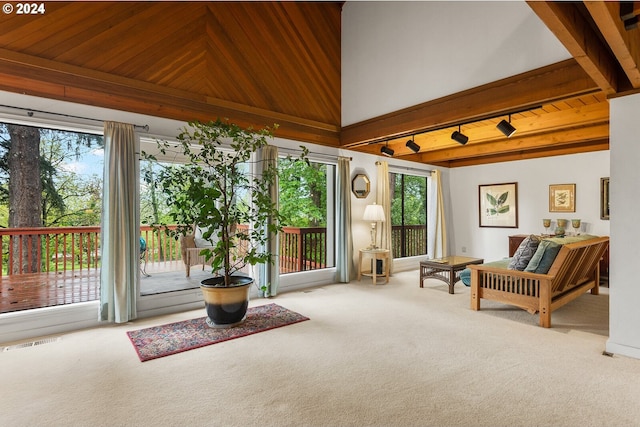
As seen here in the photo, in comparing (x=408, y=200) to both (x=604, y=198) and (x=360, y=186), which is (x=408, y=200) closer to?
(x=360, y=186)

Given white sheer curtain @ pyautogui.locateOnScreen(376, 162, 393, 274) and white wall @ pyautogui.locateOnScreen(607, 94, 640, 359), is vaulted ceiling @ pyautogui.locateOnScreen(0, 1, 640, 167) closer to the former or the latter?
white wall @ pyautogui.locateOnScreen(607, 94, 640, 359)

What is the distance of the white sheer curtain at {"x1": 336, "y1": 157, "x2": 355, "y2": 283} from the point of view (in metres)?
5.59

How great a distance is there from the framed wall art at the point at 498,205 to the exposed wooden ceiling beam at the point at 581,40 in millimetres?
4305

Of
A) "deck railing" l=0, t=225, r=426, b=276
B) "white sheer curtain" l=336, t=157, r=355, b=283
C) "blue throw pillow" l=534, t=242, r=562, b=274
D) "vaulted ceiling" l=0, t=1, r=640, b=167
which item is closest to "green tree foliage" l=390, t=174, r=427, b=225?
"deck railing" l=0, t=225, r=426, b=276

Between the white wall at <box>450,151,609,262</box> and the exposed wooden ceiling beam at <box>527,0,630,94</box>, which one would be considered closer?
the exposed wooden ceiling beam at <box>527,0,630,94</box>

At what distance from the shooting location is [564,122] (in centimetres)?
435

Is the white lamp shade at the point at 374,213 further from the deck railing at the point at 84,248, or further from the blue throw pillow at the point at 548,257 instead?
the blue throw pillow at the point at 548,257

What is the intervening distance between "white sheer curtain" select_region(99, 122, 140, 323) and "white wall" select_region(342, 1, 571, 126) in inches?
138

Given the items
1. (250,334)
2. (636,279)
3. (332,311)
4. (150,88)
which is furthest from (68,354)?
(636,279)

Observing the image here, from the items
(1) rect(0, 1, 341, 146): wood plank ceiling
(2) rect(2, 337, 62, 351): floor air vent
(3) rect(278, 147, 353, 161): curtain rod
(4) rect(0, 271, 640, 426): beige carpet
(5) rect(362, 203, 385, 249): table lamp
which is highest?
(1) rect(0, 1, 341, 146): wood plank ceiling

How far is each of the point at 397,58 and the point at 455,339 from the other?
3.90 metres

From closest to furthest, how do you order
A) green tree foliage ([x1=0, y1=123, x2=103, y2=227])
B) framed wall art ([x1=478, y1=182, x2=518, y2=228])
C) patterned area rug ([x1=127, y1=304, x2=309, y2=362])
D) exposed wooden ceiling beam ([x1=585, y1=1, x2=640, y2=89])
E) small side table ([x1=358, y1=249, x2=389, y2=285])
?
exposed wooden ceiling beam ([x1=585, y1=1, x2=640, y2=89]) < patterned area rug ([x1=127, y1=304, x2=309, y2=362]) < green tree foliage ([x1=0, y1=123, x2=103, y2=227]) < small side table ([x1=358, y1=249, x2=389, y2=285]) < framed wall art ([x1=478, y1=182, x2=518, y2=228])

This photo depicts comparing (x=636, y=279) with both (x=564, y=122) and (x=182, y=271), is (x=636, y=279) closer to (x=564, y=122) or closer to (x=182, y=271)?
(x=564, y=122)

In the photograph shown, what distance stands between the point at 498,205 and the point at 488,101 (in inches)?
157
